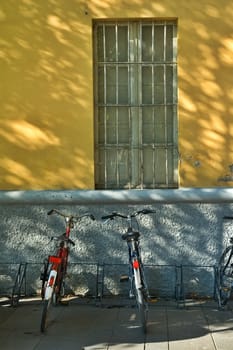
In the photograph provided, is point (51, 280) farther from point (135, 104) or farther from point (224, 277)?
point (135, 104)

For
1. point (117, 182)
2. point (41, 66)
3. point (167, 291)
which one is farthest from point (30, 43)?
point (167, 291)

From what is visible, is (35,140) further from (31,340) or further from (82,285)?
(31,340)

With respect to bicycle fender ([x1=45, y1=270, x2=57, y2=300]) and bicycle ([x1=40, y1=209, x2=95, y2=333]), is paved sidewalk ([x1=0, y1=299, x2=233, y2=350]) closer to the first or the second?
bicycle ([x1=40, y1=209, x2=95, y2=333])

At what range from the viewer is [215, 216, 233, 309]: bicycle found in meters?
6.40

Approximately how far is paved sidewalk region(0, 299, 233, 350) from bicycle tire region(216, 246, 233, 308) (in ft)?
0.57

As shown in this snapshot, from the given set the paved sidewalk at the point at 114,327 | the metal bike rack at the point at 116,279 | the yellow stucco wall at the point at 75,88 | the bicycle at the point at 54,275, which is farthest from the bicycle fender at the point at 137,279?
the yellow stucco wall at the point at 75,88

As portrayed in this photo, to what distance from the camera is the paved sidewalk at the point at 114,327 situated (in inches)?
203

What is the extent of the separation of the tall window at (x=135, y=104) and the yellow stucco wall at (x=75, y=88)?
0.65 feet

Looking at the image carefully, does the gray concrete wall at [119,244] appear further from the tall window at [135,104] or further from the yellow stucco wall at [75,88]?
the tall window at [135,104]

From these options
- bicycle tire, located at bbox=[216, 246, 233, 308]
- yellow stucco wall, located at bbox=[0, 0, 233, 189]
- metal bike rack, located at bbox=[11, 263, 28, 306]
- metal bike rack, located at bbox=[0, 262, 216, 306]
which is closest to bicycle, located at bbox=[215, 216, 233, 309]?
bicycle tire, located at bbox=[216, 246, 233, 308]

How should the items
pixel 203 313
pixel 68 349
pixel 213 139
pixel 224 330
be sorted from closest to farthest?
pixel 68 349 < pixel 224 330 < pixel 203 313 < pixel 213 139

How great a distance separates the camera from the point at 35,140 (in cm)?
688

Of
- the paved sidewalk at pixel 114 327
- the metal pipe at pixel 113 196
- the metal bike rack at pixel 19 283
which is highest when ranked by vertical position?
the metal pipe at pixel 113 196

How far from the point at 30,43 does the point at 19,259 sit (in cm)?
283
